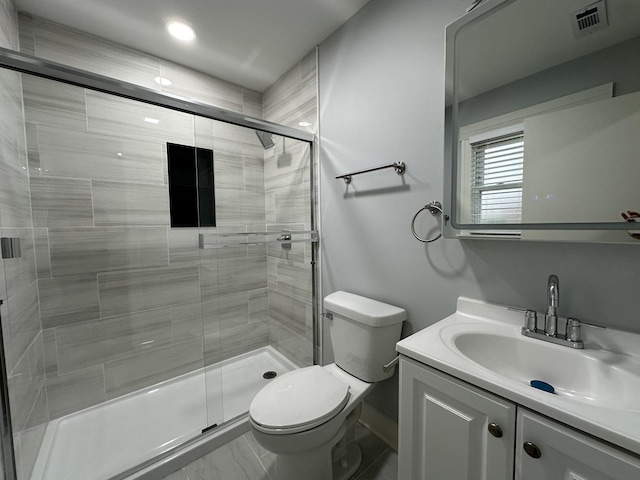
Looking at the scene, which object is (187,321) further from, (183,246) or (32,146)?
(32,146)

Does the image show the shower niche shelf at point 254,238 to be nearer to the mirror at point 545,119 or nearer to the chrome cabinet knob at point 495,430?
the mirror at point 545,119

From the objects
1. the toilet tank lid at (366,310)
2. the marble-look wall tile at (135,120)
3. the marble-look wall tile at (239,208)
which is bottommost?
the toilet tank lid at (366,310)

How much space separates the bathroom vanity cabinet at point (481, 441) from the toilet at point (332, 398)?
0.34 m

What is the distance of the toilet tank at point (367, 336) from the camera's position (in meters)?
1.29

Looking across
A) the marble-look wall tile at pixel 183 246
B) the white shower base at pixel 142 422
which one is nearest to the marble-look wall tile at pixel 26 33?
the marble-look wall tile at pixel 183 246

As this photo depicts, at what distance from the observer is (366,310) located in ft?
4.38

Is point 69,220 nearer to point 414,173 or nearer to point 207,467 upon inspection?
point 207,467

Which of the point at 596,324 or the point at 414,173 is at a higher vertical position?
the point at 414,173

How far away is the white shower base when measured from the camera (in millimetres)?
1347

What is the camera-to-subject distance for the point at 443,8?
3.76ft

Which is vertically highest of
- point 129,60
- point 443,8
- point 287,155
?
point 129,60

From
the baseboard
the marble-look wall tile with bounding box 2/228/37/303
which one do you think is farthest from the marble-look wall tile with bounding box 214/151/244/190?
the baseboard

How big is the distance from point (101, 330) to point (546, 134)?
257cm

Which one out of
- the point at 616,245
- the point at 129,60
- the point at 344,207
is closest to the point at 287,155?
the point at 344,207
